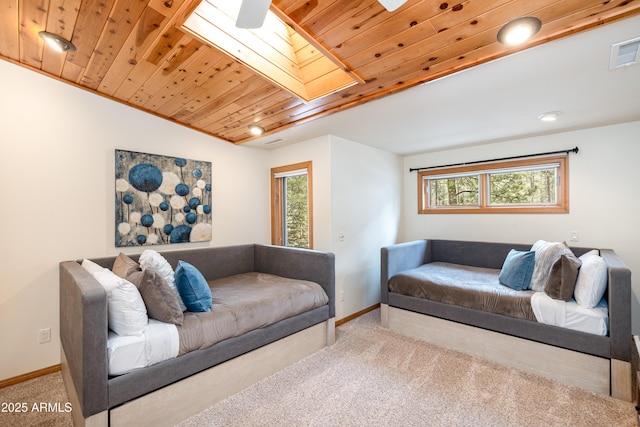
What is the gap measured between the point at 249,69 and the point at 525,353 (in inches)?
125

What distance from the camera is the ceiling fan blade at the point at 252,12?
1250 millimetres

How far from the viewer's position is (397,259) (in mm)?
3402

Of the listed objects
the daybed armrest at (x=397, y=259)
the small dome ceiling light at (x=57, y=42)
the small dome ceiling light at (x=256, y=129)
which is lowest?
the daybed armrest at (x=397, y=259)

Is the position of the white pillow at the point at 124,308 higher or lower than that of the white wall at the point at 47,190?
lower

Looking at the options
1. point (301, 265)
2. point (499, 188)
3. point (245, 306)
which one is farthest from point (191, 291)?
point (499, 188)

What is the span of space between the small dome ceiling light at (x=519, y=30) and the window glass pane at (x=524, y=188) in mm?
2511

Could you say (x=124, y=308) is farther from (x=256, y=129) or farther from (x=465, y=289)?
(x=465, y=289)

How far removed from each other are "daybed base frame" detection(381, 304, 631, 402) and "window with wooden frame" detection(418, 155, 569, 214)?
5.84 feet

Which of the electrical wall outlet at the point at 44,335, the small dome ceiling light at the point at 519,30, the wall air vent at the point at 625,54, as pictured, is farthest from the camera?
the electrical wall outlet at the point at 44,335

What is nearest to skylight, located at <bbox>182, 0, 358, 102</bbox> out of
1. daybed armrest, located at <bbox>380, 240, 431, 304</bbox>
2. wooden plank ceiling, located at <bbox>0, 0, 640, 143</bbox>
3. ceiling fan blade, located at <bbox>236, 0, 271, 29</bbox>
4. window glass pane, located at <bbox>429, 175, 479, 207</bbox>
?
wooden plank ceiling, located at <bbox>0, 0, 640, 143</bbox>

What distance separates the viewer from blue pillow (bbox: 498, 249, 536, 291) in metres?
2.66

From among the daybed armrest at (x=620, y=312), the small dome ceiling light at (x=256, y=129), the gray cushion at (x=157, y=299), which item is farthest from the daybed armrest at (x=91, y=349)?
the daybed armrest at (x=620, y=312)

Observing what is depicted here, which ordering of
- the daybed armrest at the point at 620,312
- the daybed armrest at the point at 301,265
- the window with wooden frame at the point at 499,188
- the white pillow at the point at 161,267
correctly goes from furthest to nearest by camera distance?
the window with wooden frame at the point at 499,188 < the daybed armrest at the point at 301,265 < the white pillow at the point at 161,267 < the daybed armrest at the point at 620,312

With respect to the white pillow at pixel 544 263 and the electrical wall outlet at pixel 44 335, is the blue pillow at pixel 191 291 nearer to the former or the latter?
the electrical wall outlet at pixel 44 335
